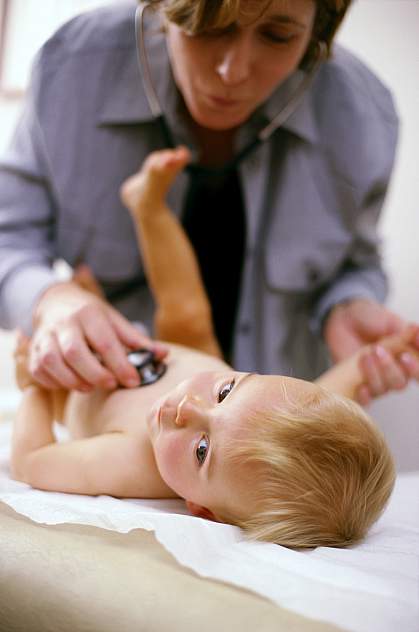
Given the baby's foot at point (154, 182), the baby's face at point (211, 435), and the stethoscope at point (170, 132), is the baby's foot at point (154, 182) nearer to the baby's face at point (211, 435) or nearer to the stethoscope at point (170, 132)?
the stethoscope at point (170, 132)

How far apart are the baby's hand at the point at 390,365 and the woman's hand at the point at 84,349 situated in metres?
0.27

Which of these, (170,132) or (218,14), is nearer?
(218,14)

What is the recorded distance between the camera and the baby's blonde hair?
1.78 feet

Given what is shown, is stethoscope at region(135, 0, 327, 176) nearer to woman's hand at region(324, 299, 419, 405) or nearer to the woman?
the woman

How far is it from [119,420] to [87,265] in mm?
414

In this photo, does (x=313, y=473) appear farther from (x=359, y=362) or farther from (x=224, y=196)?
(x=224, y=196)

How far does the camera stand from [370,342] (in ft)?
3.16

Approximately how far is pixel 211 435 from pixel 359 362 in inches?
12.1

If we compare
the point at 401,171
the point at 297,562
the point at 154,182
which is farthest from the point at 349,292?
the point at 297,562

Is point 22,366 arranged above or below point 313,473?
below

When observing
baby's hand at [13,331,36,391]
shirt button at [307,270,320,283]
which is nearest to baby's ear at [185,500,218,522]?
baby's hand at [13,331,36,391]

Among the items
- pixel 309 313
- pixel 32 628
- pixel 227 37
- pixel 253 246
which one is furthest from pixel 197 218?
pixel 32 628

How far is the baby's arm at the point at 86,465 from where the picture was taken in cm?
64

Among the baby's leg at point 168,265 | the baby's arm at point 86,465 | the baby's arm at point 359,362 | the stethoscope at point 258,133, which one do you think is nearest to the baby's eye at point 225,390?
the baby's arm at point 86,465
